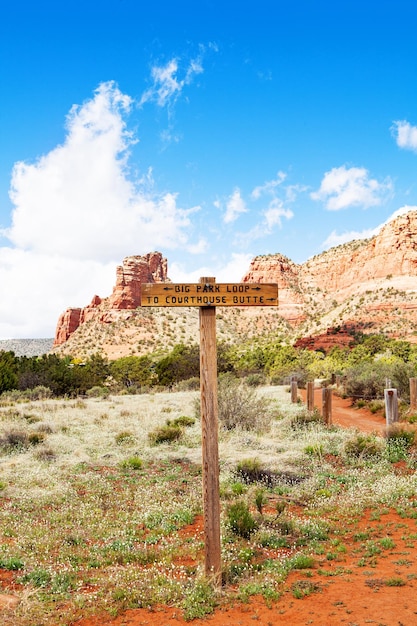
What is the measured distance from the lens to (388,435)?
12.5 metres

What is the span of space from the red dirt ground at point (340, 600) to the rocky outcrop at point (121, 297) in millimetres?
86869

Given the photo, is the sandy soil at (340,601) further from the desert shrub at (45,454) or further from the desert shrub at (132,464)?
the desert shrub at (45,454)

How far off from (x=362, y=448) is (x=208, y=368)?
7736mm

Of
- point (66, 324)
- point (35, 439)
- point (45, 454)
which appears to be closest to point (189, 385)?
point (35, 439)

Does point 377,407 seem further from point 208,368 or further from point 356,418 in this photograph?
point 208,368

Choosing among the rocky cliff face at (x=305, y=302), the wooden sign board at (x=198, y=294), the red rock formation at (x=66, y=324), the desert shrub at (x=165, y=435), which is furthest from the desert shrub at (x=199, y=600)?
the red rock formation at (x=66, y=324)

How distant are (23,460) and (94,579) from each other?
24.1 feet

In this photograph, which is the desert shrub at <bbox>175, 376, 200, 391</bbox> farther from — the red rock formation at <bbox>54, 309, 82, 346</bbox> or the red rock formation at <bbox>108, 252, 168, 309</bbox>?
the red rock formation at <bbox>54, 309, 82, 346</bbox>

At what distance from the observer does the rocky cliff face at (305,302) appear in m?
69.1

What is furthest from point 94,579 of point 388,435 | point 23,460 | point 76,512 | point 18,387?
point 18,387

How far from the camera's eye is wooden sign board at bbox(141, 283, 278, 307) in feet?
18.4

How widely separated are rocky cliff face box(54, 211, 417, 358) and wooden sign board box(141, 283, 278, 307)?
2083 inches

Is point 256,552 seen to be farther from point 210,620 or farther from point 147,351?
point 147,351

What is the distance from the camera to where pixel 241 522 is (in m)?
7.00
